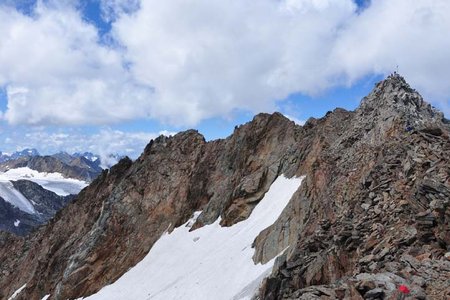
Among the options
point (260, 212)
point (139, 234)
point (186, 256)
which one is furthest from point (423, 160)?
point (139, 234)

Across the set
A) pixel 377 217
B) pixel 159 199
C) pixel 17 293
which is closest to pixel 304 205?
pixel 377 217

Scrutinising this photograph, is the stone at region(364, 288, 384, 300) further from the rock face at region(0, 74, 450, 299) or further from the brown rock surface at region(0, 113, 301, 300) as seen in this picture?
the brown rock surface at region(0, 113, 301, 300)

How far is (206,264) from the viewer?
39.2 m

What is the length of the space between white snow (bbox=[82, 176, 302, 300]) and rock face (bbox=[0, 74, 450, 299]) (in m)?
1.77

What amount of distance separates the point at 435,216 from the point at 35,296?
205 feet

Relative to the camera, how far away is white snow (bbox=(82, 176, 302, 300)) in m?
32.4

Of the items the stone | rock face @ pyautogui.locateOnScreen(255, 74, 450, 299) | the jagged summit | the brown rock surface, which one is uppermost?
the brown rock surface

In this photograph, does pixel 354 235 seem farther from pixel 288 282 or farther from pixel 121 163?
pixel 121 163

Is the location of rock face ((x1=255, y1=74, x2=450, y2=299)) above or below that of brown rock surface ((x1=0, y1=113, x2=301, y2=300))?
below

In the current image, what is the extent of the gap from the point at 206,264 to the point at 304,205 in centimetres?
1093

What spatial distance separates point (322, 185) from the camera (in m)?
33.0

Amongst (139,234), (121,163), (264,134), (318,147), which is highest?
(121,163)

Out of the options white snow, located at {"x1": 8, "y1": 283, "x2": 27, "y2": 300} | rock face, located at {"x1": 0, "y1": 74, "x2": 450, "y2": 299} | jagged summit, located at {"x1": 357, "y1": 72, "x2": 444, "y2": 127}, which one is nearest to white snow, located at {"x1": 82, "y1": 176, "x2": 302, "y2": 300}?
rock face, located at {"x1": 0, "y1": 74, "x2": 450, "y2": 299}

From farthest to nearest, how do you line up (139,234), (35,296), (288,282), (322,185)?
(35,296), (139,234), (322,185), (288,282)
